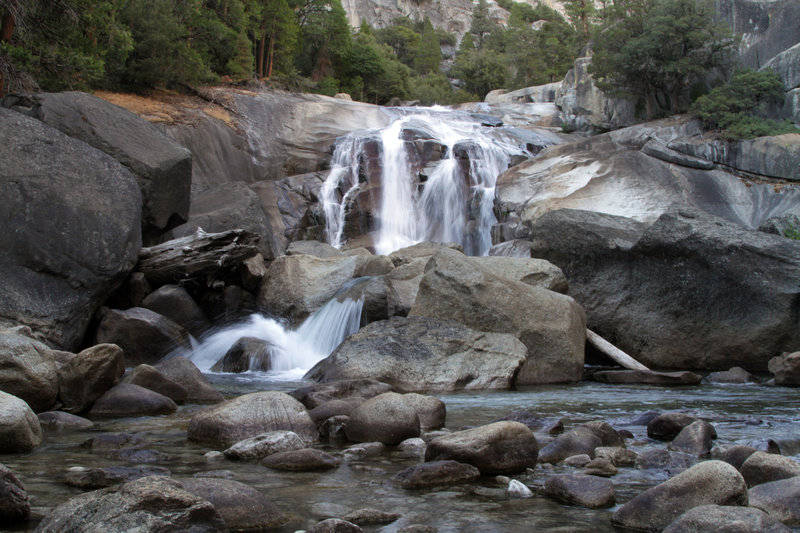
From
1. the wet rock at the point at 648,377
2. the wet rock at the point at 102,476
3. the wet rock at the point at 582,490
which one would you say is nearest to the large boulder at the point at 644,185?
the wet rock at the point at 648,377

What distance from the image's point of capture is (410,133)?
2548cm

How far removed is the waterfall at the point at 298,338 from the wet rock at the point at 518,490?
22.8 ft

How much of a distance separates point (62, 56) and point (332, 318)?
8.09 m

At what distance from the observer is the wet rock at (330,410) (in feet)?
20.4

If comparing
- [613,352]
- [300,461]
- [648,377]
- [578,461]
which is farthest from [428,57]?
[300,461]

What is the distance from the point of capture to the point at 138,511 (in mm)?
2854

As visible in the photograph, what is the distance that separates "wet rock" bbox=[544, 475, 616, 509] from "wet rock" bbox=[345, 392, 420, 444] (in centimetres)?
167

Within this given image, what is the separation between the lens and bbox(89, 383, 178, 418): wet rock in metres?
6.62

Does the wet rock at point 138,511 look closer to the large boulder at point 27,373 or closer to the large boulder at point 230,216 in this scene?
the large boulder at point 27,373

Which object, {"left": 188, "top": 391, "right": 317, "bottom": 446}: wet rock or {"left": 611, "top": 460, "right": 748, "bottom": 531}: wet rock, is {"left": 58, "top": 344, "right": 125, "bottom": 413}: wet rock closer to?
{"left": 188, "top": 391, "right": 317, "bottom": 446}: wet rock

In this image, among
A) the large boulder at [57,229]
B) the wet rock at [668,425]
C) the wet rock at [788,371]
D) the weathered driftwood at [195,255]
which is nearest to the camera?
the wet rock at [668,425]

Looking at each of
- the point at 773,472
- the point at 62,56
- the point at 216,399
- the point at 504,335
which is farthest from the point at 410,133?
the point at 773,472

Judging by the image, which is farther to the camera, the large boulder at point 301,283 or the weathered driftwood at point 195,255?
the large boulder at point 301,283

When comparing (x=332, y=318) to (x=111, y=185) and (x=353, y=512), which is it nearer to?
(x=111, y=185)
